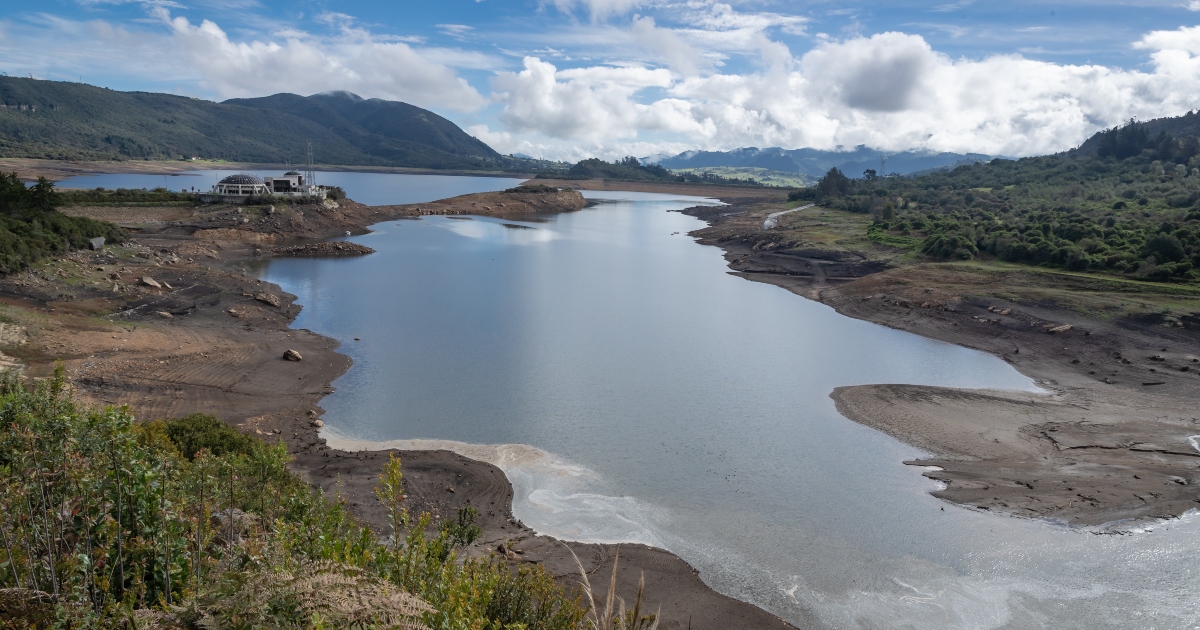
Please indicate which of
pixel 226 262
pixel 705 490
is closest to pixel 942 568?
pixel 705 490

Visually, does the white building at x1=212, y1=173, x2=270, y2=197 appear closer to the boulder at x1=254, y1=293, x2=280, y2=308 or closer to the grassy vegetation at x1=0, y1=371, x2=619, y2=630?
the boulder at x1=254, y1=293, x2=280, y2=308

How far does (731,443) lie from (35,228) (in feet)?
109

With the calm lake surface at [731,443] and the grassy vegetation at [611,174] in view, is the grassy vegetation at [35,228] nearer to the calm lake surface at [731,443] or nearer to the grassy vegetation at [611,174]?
the calm lake surface at [731,443]

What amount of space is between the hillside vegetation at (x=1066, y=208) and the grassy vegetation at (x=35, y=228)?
4898cm

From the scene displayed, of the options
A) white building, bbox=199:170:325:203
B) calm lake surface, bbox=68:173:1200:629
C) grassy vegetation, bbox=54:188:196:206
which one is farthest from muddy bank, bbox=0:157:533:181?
calm lake surface, bbox=68:173:1200:629

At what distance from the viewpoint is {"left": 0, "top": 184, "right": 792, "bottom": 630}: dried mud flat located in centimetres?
1251

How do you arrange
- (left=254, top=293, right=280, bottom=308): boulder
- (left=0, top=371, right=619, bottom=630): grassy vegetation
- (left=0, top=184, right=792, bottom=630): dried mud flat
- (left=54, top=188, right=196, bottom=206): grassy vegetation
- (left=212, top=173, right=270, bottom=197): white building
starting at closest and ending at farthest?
(left=0, top=371, right=619, bottom=630): grassy vegetation < (left=0, top=184, right=792, bottom=630): dried mud flat < (left=254, top=293, right=280, bottom=308): boulder < (left=54, top=188, right=196, bottom=206): grassy vegetation < (left=212, top=173, right=270, bottom=197): white building

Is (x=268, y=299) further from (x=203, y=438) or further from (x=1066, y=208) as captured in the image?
(x=1066, y=208)

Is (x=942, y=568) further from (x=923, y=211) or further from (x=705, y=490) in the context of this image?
(x=923, y=211)

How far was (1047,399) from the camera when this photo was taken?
22.3 metres

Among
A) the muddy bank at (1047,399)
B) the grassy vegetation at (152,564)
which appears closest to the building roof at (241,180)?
the muddy bank at (1047,399)

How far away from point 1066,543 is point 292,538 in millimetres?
14672

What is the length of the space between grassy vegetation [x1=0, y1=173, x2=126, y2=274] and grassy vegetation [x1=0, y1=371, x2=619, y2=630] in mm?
29328

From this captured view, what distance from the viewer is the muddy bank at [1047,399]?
16.0 m
